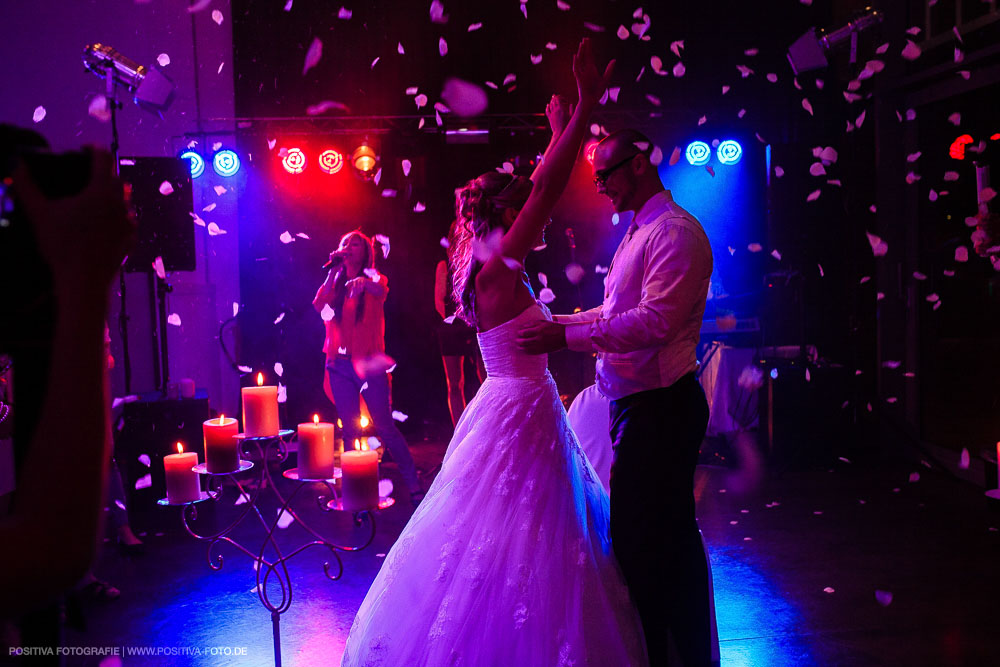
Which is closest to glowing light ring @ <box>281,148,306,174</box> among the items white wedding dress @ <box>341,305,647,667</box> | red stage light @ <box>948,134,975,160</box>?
white wedding dress @ <box>341,305,647,667</box>

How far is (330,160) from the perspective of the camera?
24.9 feet

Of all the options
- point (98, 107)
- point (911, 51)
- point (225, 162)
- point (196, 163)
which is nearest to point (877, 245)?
point (911, 51)

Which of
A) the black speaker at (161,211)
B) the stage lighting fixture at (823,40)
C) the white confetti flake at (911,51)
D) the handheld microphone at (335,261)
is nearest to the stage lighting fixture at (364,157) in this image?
the handheld microphone at (335,261)

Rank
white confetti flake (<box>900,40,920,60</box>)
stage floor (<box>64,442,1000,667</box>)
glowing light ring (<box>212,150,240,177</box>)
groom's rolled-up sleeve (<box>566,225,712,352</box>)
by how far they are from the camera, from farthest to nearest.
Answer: glowing light ring (<box>212,150,240,177</box>), white confetti flake (<box>900,40,920,60</box>), stage floor (<box>64,442,1000,667</box>), groom's rolled-up sleeve (<box>566,225,712,352</box>)

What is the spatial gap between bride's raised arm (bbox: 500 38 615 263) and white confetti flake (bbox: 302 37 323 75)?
6205 mm

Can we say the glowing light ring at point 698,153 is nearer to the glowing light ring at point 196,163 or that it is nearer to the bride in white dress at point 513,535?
the glowing light ring at point 196,163

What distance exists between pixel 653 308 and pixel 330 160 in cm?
621

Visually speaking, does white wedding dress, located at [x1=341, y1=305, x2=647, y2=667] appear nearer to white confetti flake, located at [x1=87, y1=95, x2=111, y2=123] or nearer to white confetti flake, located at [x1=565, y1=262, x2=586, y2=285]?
white confetti flake, located at [x1=87, y1=95, x2=111, y2=123]

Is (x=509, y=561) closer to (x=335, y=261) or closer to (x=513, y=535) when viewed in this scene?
(x=513, y=535)

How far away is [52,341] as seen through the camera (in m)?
0.70

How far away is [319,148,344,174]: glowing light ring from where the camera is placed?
7566mm

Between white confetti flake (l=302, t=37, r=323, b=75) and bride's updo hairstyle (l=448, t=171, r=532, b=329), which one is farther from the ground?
white confetti flake (l=302, t=37, r=323, b=75)

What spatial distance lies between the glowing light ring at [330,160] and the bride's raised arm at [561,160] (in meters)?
5.86

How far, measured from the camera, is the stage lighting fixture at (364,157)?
7457 mm
